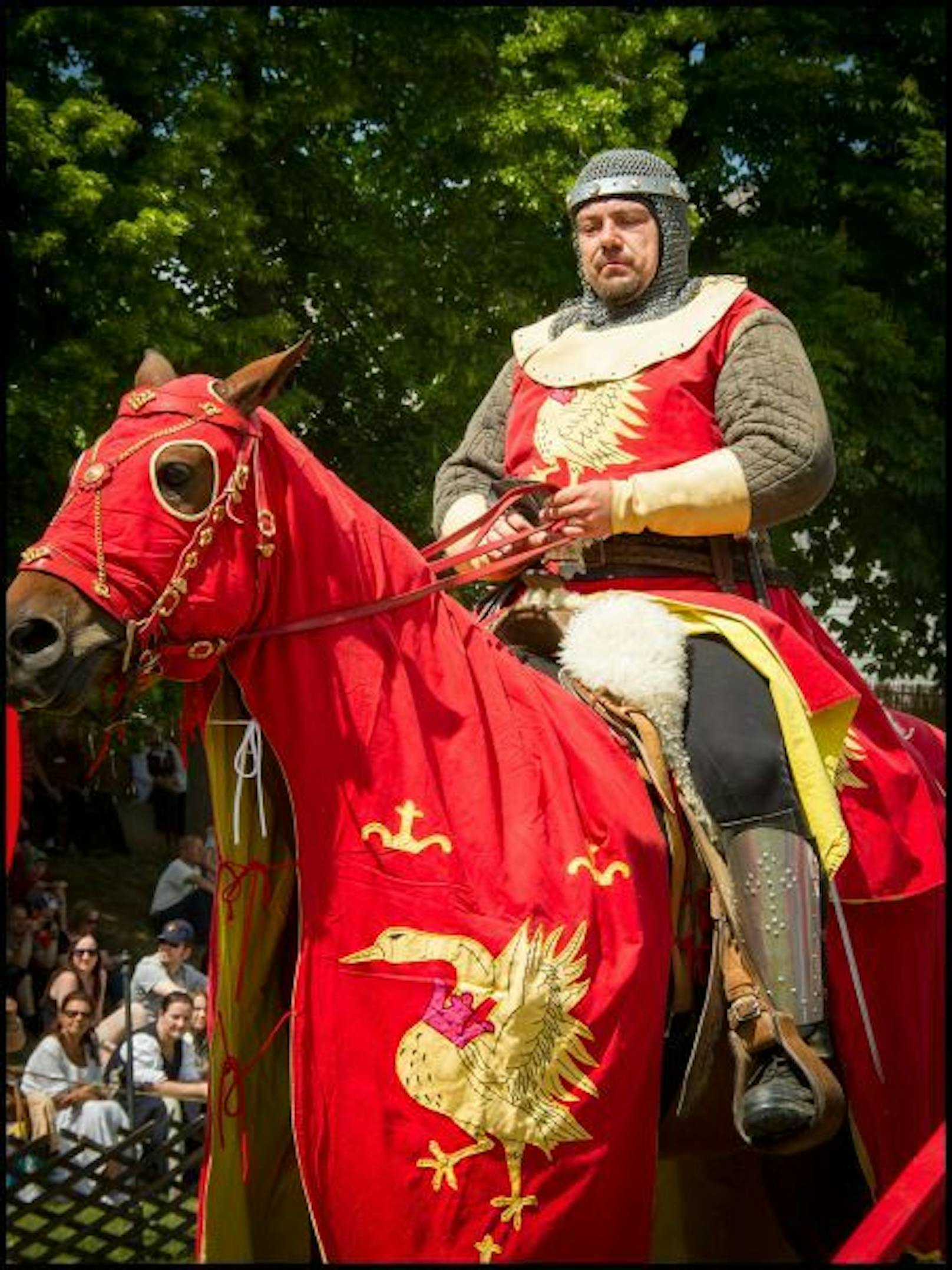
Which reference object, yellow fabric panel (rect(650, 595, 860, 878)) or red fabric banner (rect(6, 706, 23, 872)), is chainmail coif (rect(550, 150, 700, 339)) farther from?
red fabric banner (rect(6, 706, 23, 872))

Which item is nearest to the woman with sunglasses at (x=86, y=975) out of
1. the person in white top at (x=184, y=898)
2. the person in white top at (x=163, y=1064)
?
the person in white top at (x=163, y=1064)

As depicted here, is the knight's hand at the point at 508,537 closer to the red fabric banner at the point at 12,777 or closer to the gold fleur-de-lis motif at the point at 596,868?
the gold fleur-de-lis motif at the point at 596,868

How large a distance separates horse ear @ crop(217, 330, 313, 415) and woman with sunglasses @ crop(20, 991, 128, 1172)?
16.3 ft

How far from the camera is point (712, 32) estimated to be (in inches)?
585

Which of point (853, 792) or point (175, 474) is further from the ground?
point (175, 474)

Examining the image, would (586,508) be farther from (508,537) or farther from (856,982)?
(856,982)

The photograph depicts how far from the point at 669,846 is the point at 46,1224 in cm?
425

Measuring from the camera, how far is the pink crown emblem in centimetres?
377

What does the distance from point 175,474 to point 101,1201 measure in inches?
197

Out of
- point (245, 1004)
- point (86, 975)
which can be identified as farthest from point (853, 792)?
point (86, 975)

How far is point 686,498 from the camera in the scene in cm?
455

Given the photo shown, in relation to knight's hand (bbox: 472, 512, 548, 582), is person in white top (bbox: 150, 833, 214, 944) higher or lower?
lower

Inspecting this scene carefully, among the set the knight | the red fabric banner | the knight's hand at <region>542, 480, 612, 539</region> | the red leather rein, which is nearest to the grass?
the knight

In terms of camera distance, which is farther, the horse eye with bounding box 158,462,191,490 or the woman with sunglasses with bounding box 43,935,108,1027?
the woman with sunglasses with bounding box 43,935,108,1027
